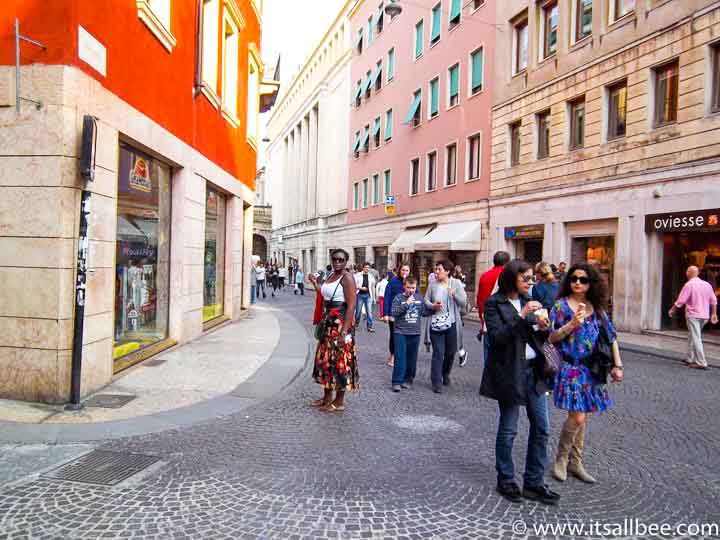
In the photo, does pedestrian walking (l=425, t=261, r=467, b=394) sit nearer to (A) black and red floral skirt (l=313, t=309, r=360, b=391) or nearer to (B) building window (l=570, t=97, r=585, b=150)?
(A) black and red floral skirt (l=313, t=309, r=360, b=391)

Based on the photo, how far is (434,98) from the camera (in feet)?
86.4

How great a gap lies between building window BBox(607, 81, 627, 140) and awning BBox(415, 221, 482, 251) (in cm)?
661

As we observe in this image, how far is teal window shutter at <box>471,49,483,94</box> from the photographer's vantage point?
73.2 feet

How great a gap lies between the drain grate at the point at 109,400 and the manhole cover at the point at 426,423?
9.88 ft

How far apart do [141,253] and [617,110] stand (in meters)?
13.2

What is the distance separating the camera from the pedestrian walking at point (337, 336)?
6219 mm

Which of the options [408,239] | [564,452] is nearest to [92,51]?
[564,452]

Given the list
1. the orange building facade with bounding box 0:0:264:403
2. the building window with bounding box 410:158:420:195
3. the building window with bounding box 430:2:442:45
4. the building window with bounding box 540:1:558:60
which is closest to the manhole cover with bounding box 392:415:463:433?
the orange building facade with bounding box 0:0:264:403

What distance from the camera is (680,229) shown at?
13.6 meters

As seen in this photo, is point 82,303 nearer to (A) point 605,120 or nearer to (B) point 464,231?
(A) point 605,120

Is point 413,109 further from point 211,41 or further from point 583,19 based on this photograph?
point 211,41

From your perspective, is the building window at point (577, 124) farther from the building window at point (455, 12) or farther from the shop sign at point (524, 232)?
the building window at point (455, 12)

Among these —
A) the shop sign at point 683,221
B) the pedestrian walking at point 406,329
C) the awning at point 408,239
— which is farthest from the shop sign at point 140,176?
the awning at point 408,239

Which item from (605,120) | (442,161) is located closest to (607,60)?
(605,120)
